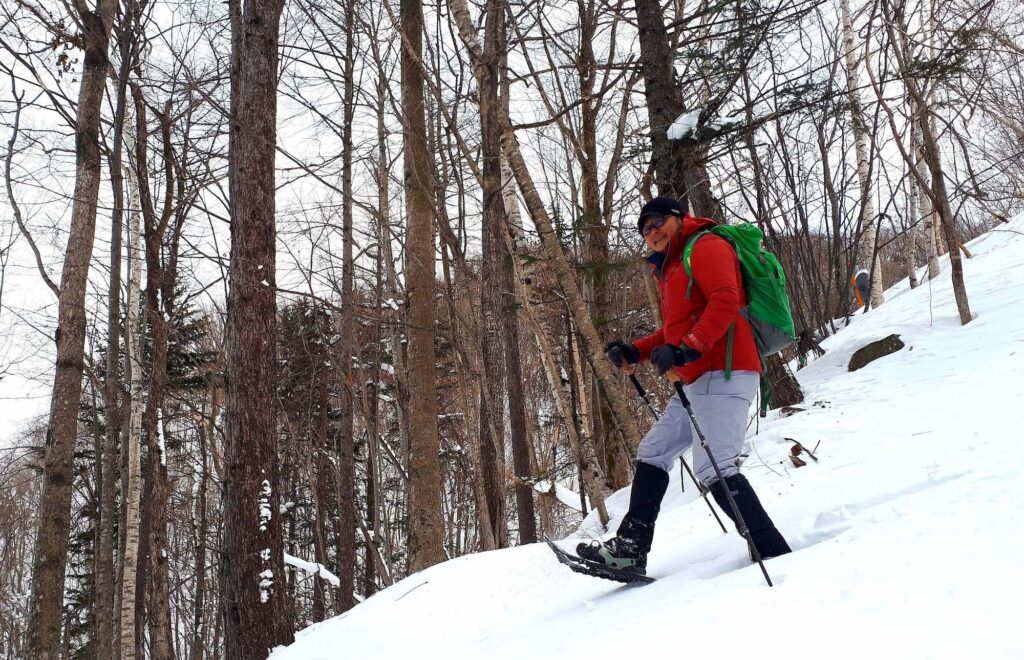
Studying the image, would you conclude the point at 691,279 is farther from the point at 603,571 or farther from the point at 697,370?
the point at 603,571

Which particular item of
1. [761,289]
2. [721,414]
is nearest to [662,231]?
[761,289]

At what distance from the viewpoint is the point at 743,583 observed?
8.11 feet

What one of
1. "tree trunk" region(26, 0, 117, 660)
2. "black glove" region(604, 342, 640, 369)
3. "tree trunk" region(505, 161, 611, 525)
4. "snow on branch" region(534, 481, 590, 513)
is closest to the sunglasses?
"black glove" region(604, 342, 640, 369)

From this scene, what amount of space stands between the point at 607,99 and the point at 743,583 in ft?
36.8

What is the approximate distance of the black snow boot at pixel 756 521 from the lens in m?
2.80

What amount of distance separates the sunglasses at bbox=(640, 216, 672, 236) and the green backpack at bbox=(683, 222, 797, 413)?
0.19 meters

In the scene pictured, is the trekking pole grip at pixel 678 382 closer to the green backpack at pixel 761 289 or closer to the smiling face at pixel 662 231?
the green backpack at pixel 761 289

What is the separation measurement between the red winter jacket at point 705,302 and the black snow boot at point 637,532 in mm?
554

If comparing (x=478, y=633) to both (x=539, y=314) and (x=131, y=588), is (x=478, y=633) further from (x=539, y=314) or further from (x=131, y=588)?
(x=539, y=314)

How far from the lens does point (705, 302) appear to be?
3121mm

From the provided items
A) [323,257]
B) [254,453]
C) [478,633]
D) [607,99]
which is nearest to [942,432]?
[478,633]

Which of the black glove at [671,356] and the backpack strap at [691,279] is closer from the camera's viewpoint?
the black glove at [671,356]

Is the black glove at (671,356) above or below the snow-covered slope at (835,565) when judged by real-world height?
above

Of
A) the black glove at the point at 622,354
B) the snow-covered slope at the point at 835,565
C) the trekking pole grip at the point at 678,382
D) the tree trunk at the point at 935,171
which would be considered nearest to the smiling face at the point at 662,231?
the black glove at the point at 622,354
